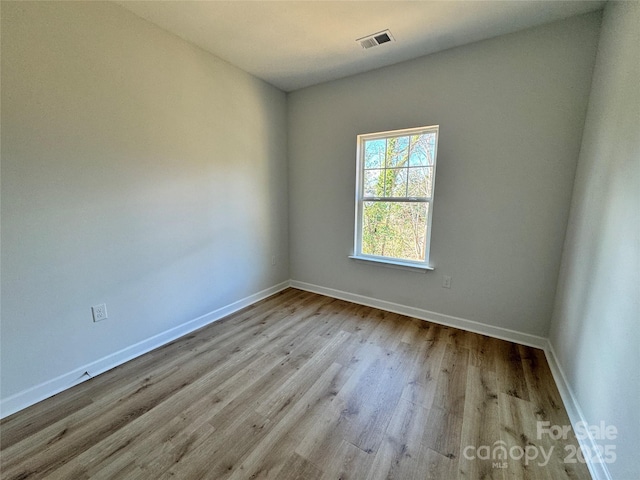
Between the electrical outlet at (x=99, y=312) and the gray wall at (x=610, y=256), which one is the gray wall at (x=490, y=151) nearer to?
the gray wall at (x=610, y=256)

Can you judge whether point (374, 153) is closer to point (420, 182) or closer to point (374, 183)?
point (374, 183)

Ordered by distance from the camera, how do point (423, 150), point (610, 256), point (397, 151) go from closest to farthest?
point (610, 256) < point (423, 150) < point (397, 151)

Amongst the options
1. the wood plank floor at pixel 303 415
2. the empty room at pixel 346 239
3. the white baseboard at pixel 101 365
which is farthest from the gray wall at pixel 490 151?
the white baseboard at pixel 101 365

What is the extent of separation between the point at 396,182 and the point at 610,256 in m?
1.73

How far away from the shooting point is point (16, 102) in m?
1.44

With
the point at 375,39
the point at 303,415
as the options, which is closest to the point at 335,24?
the point at 375,39

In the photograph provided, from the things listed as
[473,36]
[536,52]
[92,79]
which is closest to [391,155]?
[473,36]

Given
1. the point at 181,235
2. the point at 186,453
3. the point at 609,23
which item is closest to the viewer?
the point at 186,453

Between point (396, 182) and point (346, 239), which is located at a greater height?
point (396, 182)

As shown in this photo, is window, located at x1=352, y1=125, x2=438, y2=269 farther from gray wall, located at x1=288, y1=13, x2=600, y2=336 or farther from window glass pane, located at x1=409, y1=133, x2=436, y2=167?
gray wall, located at x1=288, y1=13, x2=600, y2=336

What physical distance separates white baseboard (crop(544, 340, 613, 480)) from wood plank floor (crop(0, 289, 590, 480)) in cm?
5

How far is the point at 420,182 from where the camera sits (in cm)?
260

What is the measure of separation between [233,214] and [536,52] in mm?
2966

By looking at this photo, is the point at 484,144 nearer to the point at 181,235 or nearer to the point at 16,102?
the point at 181,235
